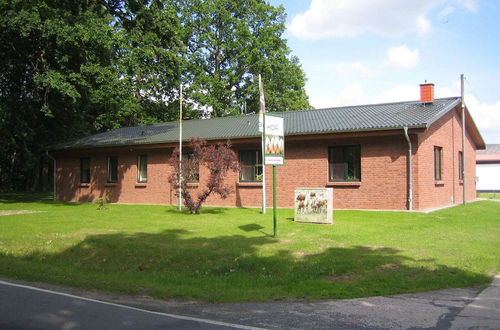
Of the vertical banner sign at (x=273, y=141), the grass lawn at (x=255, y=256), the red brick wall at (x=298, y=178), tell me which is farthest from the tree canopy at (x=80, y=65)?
the vertical banner sign at (x=273, y=141)

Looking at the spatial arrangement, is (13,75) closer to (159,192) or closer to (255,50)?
(159,192)

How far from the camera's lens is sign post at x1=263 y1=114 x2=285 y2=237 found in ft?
38.2

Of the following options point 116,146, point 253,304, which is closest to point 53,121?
point 116,146

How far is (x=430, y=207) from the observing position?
63.0 feet

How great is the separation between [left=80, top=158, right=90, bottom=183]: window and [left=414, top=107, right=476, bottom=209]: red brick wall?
19240 mm

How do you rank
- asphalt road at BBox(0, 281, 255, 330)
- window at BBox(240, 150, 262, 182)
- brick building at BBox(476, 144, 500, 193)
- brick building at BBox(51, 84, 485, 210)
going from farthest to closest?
brick building at BBox(476, 144, 500, 193), window at BBox(240, 150, 262, 182), brick building at BBox(51, 84, 485, 210), asphalt road at BBox(0, 281, 255, 330)

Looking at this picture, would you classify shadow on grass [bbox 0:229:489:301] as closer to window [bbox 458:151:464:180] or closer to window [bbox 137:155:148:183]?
window [bbox 137:155:148:183]

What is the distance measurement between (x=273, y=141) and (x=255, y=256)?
11.2 ft

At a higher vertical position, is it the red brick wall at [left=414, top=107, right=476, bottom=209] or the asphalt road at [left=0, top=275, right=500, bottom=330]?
the red brick wall at [left=414, top=107, right=476, bottom=209]

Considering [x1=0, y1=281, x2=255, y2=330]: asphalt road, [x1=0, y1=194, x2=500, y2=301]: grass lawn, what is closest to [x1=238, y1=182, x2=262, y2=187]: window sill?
[x1=0, y1=194, x2=500, y2=301]: grass lawn

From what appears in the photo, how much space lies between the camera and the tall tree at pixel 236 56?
4544 cm

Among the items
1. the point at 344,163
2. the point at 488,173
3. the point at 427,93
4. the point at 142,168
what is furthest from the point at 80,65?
the point at 488,173

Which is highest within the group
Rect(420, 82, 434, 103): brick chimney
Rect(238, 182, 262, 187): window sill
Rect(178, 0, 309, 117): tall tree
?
Rect(178, 0, 309, 117): tall tree

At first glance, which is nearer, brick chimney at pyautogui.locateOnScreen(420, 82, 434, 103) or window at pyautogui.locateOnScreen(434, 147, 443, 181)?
window at pyautogui.locateOnScreen(434, 147, 443, 181)
